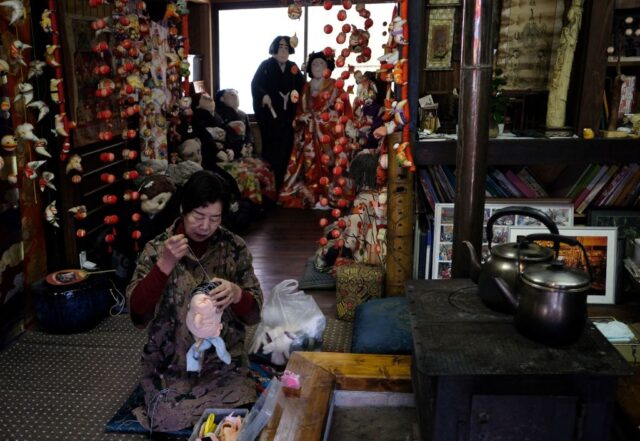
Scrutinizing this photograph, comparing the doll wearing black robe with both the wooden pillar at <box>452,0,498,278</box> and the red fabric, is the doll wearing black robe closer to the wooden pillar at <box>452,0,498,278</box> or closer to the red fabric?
the wooden pillar at <box>452,0,498,278</box>

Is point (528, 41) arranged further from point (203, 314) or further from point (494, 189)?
point (203, 314)

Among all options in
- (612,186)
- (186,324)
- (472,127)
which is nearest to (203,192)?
(186,324)

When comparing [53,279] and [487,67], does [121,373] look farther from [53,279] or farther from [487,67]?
[487,67]

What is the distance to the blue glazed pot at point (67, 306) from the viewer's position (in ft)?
12.5

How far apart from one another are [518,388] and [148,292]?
1.44 m

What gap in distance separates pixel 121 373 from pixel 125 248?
1.26m

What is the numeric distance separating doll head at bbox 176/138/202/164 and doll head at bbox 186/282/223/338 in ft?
12.9

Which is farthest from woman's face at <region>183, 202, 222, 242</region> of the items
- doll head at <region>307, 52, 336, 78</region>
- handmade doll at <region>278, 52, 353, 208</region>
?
doll head at <region>307, 52, 336, 78</region>

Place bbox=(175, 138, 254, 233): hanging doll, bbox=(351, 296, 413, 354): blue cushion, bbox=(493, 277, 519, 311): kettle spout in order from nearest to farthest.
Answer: bbox=(493, 277, 519, 311): kettle spout
bbox=(351, 296, 413, 354): blue cushion
bbox=(175, 138, 254, 233): hanging doll

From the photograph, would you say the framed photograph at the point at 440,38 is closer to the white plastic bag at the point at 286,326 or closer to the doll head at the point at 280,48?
the white plastic bag at the point at 286,326

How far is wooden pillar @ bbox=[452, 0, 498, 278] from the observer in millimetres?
2492

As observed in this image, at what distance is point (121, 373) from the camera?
3396mm

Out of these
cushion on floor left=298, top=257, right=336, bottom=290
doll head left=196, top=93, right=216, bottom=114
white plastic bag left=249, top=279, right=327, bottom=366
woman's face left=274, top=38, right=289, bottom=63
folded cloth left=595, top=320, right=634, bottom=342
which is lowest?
cushion on floor left=298, top=257, right=336, bottom=290

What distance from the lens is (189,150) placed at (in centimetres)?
625
